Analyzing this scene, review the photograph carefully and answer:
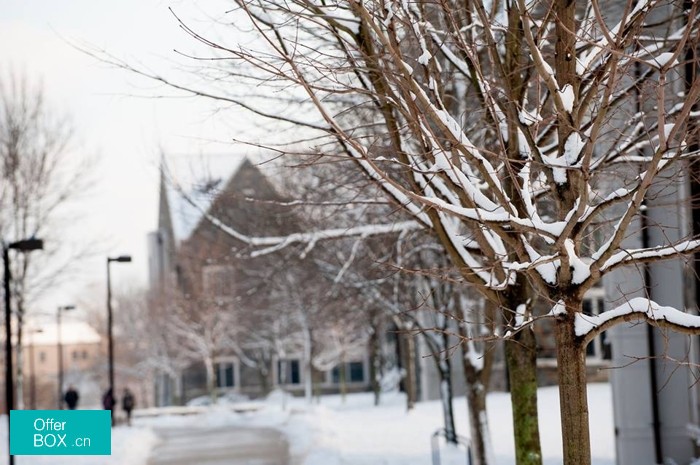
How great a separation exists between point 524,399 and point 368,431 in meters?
18.3

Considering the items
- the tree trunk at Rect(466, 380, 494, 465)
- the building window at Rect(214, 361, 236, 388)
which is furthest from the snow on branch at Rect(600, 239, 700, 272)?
the building window at Rect(214, 361, 236, 388)

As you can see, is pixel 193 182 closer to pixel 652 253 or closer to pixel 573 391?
pixel 573 391

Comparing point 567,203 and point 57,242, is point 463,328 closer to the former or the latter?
point 567,203

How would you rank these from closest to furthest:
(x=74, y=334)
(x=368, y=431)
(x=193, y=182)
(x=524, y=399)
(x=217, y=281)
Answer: (x=524, y=399) → (x=193, y=182) → (x=368, y=431) → (x=217, y=281) → (x=74, y=334)

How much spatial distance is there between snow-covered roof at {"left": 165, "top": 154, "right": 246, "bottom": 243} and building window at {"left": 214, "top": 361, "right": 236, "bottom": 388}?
714 cm

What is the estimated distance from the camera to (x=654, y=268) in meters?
16.7

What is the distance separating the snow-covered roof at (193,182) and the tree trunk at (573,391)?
6.24 meters

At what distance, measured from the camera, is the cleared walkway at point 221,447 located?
23498 millimetres

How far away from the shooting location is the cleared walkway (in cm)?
2350

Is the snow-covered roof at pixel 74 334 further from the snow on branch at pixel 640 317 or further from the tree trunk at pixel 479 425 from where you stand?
the snow on branch at pixel 640 317

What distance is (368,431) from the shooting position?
92.6ft

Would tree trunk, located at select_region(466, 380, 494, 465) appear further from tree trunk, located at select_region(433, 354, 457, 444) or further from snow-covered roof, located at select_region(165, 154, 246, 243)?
snow-covered roof, located at select_region(165, 154, 246, 243)

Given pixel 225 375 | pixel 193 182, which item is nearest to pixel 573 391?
pixel 193 182

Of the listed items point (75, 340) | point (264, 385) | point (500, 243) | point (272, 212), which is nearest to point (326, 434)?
point (272, 212)
